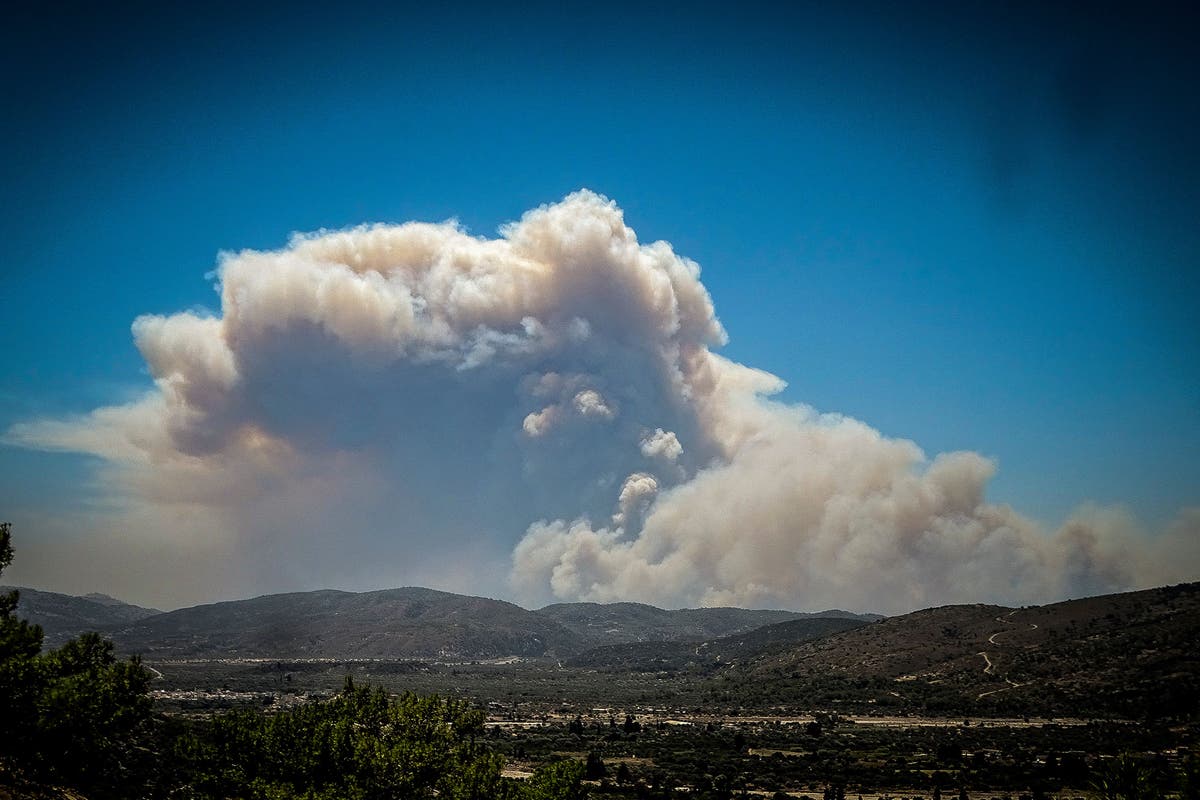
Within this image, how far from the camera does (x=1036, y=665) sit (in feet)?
489

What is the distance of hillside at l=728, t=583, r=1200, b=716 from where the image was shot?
124m

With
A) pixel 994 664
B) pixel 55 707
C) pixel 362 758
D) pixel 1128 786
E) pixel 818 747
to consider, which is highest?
pixel 55 707

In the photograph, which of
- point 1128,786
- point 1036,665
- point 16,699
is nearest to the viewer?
point 16,699

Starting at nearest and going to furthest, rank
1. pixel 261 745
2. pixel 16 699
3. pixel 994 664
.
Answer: pixel 16 699 < pixel 261 745 < pixel 994 664

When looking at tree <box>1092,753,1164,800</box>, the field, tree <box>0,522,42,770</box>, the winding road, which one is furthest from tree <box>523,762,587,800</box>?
the winding road

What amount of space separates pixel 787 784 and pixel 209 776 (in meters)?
54.7

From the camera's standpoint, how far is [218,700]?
152750 millimetres

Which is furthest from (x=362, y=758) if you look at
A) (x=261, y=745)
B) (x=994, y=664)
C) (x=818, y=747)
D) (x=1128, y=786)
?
(x=994, y=664)

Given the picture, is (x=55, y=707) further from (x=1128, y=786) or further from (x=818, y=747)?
(x=818, y=747)

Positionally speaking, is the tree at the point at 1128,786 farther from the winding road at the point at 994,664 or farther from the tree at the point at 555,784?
the winding road at the point at 994,664

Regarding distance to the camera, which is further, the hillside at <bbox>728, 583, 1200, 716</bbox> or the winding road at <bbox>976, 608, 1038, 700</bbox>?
the winding road at <bbox>976, 608, 1038, 700</bbox>

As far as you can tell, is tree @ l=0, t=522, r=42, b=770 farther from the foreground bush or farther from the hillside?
the hillside

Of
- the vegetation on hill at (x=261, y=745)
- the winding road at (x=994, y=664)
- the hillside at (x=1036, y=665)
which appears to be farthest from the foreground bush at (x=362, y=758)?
the winding road at (x=994, y=664)

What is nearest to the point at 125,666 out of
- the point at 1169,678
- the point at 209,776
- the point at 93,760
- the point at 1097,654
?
the point at 93,760
